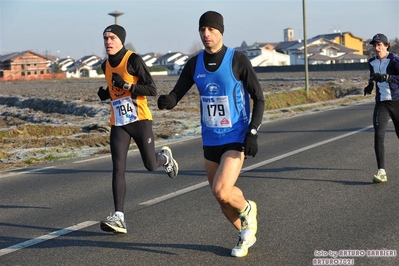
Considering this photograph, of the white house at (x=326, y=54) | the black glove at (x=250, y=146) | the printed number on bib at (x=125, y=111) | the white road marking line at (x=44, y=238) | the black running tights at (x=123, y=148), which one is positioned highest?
the printed number on bib at (x=125, y=111)

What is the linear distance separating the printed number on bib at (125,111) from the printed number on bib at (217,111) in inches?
51.4

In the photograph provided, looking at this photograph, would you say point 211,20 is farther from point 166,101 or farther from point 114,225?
point 114,225

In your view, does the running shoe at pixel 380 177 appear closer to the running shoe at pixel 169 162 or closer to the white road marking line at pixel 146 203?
the white road marking line at pixel 146 203

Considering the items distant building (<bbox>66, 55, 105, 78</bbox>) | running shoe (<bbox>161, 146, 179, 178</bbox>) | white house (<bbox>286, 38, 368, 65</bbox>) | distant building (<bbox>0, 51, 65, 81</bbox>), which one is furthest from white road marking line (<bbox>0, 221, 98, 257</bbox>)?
distant building (<bbox>66, 55, 105, 78</bbox>)

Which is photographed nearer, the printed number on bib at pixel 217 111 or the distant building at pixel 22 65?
the printed number on bib at pixel 217 111

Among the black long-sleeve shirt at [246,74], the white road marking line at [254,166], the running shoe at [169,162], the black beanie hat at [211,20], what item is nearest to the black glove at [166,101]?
the black long-sleeve shirt at [246,74]

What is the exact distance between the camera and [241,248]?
5305 millimetres

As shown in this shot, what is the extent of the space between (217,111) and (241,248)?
3.67ft

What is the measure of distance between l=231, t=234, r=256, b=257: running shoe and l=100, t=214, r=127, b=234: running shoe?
125 centimetres

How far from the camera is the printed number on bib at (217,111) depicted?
532cm

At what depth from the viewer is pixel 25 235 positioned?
6336 millimetres

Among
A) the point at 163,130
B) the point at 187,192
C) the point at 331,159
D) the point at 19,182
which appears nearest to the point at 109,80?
the point at 187,192

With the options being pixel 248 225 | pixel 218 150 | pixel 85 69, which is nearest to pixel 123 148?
pixel 218 150

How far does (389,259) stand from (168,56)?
16716cm
